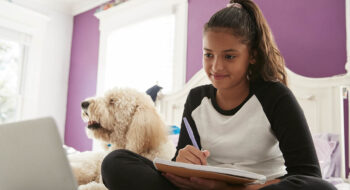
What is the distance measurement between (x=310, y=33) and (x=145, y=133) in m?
1.33

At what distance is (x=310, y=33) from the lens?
6.39ft

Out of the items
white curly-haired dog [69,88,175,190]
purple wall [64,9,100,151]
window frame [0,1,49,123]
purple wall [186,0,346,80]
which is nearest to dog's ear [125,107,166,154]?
white curly-haired dog [69,88,175,190]

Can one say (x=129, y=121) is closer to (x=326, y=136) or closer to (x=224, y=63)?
(x=224, y=63)

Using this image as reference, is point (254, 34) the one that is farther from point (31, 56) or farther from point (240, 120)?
point (31, 56)

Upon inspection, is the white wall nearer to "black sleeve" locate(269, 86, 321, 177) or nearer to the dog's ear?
the dog's ear

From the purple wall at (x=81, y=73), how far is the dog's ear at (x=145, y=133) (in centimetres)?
238

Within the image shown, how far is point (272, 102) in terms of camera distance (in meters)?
0.97

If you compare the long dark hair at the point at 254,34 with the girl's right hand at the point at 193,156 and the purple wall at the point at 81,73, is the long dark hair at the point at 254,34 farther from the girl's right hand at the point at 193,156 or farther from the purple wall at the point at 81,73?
the purple wall at the point at 81,73

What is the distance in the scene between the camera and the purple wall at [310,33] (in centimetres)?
182

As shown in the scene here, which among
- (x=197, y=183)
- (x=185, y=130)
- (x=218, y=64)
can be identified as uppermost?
(x=218, y=64)

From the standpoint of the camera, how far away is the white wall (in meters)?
3.73

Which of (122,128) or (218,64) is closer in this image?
(218,64)

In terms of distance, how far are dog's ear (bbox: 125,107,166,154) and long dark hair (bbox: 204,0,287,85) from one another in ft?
1.80

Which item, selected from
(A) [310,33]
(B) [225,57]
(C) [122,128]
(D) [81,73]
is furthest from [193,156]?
(D) [81,73]
